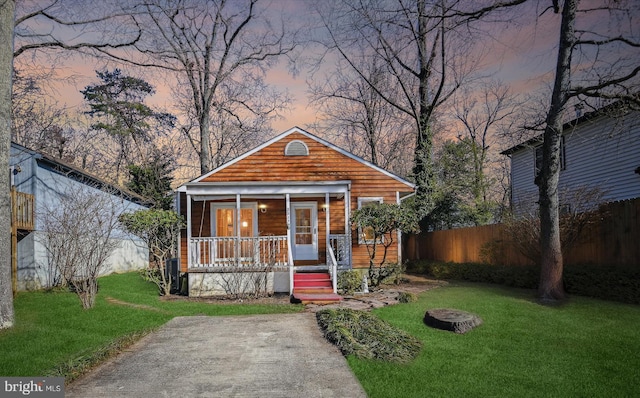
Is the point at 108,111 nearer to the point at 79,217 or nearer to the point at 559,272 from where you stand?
the point at 79,217

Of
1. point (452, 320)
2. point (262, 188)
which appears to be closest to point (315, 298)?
point (452, 320)

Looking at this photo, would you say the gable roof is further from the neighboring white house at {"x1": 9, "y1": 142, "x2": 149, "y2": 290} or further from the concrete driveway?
the concrete driveway

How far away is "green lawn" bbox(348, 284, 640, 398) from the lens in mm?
4727

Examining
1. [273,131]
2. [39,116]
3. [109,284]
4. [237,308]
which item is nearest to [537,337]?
[237,308]

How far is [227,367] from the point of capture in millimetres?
5426

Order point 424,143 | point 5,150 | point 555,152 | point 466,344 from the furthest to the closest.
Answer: point 424,143
point 555,152
point 5,150
point 466,344

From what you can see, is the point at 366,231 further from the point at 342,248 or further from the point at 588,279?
the point at 588,279

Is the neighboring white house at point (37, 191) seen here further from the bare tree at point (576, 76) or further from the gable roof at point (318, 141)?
the bare tree at point (576, 76)

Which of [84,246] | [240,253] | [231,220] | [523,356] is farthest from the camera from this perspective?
[231,220]

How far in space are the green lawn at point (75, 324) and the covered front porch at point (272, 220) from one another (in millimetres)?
2705

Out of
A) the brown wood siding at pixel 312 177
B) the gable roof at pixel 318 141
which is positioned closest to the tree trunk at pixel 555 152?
the gable roof at pixel 318 141

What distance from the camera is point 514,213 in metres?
13.8

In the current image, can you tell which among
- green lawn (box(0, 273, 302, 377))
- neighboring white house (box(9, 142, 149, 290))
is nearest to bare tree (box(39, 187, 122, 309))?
green lawn (box(0, 273, 302, 377))

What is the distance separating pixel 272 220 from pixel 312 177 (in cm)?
208
